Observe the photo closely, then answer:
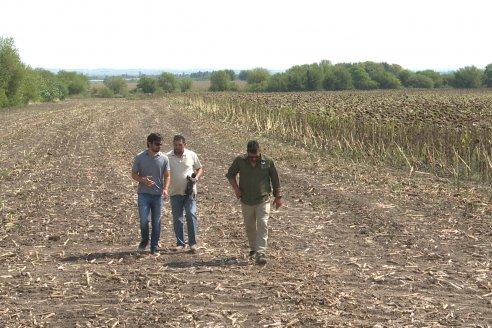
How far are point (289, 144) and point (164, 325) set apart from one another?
59.3 ft

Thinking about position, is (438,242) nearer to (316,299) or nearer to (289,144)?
(316,299)

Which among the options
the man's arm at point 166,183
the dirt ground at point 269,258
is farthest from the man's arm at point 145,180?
the dirt ground at point 269,258

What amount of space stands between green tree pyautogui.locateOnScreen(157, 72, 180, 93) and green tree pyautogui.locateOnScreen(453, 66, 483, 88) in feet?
162

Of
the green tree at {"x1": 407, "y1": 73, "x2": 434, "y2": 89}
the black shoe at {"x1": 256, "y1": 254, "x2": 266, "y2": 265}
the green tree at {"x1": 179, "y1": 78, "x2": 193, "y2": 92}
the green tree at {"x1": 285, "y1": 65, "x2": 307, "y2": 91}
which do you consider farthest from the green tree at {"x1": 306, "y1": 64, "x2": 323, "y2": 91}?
the black shoe at {"x1": 256, "y1": 254, "x2": 266, "y2": 265}

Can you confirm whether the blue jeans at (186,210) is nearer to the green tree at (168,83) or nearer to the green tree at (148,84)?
the green tree at (168,83)

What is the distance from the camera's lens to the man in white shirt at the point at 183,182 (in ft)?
31.7

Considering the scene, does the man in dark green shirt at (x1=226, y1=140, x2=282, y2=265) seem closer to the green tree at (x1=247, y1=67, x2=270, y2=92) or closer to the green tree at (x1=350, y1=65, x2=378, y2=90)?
the green tree at (x1=350, y1=65, x2=378, y2=90)

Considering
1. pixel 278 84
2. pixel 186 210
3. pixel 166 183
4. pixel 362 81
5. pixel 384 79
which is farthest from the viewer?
pixel 384 79

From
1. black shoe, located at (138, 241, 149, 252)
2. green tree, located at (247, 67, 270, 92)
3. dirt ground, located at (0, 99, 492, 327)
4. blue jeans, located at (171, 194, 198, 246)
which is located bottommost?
dirt ground, located at (0, 99, 492, 327)

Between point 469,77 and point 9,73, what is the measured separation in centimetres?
6603

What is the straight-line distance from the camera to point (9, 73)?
62.6 meters

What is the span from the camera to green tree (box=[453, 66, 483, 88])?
99812 millimetres

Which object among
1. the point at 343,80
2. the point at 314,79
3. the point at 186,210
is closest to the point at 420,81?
the point at 343,80

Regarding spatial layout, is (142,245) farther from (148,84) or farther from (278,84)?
(148,84)
